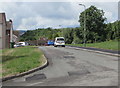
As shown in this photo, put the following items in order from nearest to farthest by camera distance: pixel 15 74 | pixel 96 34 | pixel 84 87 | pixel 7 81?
pixel 84 87, pixel 7 81, pixel 15 74, pixel 96 34

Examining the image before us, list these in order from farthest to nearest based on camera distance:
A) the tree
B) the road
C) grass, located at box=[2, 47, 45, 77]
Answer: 1. the tree
2. grass, located at box=[2, 47, 45, 77]
3. the road

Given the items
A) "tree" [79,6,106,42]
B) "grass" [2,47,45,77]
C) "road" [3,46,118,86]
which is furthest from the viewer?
"tree" [79,6,106,42]

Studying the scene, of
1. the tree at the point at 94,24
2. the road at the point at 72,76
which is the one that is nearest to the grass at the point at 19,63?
the road at the point at 72,76

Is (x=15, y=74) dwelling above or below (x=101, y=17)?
below

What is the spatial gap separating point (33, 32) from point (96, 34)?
95.6 metres

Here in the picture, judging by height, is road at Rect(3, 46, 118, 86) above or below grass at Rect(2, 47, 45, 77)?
below

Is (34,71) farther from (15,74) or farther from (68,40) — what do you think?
(68,40)

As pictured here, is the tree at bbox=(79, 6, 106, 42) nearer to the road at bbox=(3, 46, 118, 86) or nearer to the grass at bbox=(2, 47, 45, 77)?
the grass at bbox=(2, 47, 45, 77)

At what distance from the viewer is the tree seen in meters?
82.0

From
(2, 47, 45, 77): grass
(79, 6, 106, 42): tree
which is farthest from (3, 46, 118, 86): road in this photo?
(79, 6, 106, 42): tree

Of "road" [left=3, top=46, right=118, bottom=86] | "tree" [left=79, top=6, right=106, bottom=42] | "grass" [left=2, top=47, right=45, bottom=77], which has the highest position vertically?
"tree" [left=79, top=6, right=106, bottom=42]

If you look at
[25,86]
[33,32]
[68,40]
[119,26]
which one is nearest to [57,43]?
[119,26]

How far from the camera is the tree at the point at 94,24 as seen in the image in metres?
82.0

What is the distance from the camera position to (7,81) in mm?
10914
